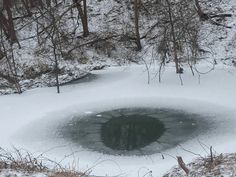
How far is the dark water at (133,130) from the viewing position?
416 inches

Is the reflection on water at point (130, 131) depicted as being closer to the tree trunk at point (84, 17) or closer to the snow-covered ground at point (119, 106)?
the snow-covered ground at point (119, 106)

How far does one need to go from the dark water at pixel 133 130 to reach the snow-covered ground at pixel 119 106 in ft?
0.97

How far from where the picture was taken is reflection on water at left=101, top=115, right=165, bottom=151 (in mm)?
10766

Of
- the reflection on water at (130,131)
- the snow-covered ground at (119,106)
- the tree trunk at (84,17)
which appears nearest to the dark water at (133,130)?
the reflection on water at (130,131)

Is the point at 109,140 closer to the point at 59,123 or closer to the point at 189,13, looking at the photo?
the point at 59,123

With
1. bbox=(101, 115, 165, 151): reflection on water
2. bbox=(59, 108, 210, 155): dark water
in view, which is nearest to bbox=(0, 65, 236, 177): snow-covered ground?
bbox=(59, 108, 210, 155): dark water

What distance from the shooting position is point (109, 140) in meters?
11.0

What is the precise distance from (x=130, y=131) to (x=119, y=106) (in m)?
2.05

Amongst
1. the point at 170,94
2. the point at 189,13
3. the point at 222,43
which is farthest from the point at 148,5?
the point at 170,94

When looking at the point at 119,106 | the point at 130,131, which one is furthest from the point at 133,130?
the point at 119,106

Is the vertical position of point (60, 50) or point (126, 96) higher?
point (60, 50)

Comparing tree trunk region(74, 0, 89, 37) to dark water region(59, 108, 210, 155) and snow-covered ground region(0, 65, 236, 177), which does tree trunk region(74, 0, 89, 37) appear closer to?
snow-covered ground region(0, 65, 236, 177)

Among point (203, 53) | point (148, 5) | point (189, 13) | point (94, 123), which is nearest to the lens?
point (94, 123)

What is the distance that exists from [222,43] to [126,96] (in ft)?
20.6
